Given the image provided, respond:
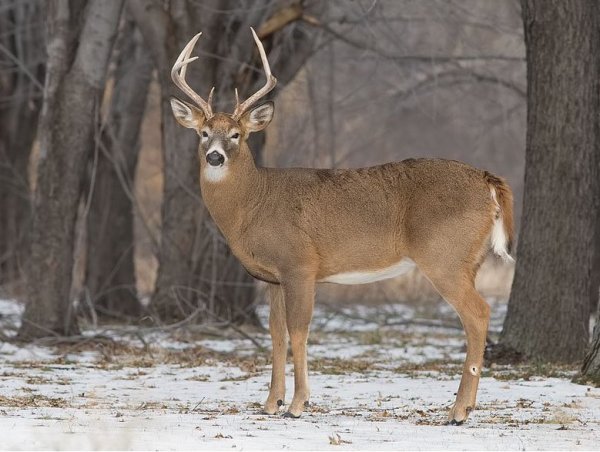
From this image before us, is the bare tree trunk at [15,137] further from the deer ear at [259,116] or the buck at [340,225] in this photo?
the buck at [340,225]

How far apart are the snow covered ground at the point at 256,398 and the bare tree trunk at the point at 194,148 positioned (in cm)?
87

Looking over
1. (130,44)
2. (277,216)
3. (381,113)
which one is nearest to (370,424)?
(277,216)

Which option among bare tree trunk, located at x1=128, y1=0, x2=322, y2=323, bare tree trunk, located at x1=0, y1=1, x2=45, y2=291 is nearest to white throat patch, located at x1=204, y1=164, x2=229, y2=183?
bare tree trunk, located at x1=128, y1=0, x2=322, y2=323

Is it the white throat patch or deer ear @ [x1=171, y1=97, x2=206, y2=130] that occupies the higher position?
deer ear @ [x1=171, y1=97, x2=206, y2=130]

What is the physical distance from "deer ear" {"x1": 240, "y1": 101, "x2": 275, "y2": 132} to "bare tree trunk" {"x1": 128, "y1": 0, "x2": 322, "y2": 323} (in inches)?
192

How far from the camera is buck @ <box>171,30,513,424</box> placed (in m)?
8.34

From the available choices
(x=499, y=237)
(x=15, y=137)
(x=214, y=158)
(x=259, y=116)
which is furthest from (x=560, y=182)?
(x=15, y=137)

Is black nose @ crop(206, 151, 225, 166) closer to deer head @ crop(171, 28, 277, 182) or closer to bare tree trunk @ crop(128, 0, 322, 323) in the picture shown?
deer head @ crop(171, 28, 277, 182)

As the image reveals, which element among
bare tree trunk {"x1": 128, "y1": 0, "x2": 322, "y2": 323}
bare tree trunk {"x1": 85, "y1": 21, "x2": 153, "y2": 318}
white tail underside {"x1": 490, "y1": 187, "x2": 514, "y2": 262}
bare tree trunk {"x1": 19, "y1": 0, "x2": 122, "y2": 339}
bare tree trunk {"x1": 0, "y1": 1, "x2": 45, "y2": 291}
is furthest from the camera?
bare tree trunk {"x1": 0, "y1": 1, "x2": 45, "y2": 291}

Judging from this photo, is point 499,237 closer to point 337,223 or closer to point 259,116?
point 337,223

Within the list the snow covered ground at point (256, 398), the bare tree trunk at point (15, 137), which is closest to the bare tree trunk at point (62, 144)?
the snow covered ground at point (256, 398)

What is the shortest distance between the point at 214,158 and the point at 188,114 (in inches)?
27.0

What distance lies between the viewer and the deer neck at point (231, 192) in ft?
29.1

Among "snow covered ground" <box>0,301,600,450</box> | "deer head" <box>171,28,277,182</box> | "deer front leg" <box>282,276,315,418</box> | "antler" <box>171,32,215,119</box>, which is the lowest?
"snow covered ground" <box>0,301,600,450</box>
